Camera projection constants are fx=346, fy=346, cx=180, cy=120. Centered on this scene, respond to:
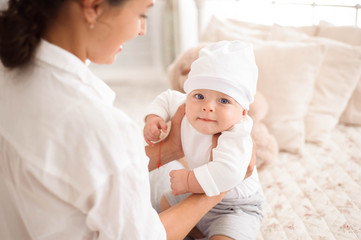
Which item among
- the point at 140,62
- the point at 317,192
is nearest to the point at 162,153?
the point at 317,192

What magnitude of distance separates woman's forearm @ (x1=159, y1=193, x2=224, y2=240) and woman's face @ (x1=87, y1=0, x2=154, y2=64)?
1.60 feet

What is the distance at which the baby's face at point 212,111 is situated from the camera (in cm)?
107

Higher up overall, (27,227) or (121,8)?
(121,8)

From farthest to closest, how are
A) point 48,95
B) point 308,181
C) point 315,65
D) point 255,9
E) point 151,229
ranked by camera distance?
point 255,9 → point 315,65 → point 308,181 → point 151,229 → point 48,95

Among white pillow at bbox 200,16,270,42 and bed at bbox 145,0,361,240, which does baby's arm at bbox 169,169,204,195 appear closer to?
bed at bbox 145,0,361,240

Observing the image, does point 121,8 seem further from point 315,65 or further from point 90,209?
point 315,65

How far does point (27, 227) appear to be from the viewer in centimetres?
78

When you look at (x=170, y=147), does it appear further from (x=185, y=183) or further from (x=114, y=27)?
(x=114, y=27)

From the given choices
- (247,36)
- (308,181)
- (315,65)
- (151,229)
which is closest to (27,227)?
(151,229)

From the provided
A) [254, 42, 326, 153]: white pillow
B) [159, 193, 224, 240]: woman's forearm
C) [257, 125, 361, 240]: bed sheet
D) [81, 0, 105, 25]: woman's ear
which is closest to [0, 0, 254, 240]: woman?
[81, 0, 105, 25]: woman's ear

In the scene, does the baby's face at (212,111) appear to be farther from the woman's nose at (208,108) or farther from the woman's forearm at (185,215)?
the woman's forearm at (185,215)

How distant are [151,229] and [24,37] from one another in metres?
0.50

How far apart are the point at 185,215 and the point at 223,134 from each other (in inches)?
10.6

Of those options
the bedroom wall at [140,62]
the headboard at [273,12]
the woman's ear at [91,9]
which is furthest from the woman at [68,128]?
the bedroom wall at [140,62]
